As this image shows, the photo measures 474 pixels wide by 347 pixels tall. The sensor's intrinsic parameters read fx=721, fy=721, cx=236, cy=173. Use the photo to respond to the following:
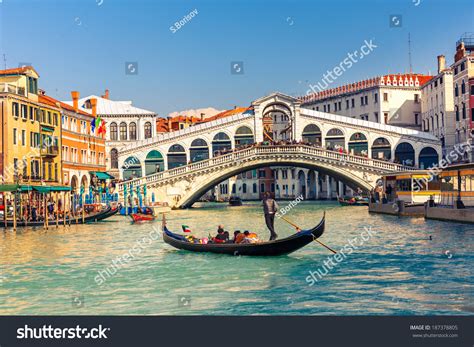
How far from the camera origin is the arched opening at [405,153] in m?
41.5

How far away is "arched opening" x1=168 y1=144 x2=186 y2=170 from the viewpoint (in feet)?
137

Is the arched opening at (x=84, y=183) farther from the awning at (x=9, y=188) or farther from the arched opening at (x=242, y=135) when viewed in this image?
the awning at (x=9, y=188)

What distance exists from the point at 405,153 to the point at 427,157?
1.35m

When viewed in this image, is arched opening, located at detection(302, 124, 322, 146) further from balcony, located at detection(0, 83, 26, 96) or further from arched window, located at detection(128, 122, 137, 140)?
balcony, located at detection(0, 83, 26, 96)

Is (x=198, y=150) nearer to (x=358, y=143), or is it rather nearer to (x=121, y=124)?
(x=121, y=124)

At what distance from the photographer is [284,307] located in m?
9.40

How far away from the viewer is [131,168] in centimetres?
4172

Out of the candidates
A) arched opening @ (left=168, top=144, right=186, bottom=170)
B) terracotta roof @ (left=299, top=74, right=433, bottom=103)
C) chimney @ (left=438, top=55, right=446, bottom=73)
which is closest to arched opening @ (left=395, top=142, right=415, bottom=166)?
chimney @ (left=438, top=55, right=446, bottom=73)

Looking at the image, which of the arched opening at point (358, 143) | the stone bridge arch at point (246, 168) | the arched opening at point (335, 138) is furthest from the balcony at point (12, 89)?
the arched opening at point (358, 143)

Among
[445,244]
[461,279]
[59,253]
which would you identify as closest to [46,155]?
[59,253]

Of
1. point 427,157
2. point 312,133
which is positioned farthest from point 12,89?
point 427,157

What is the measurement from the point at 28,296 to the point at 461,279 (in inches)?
259

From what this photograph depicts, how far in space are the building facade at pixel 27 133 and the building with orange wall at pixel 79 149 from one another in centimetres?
105
